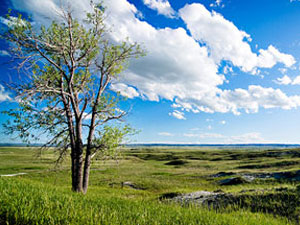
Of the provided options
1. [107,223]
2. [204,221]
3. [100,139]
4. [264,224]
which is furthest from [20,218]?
[100,139]

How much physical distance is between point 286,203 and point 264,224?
4.44m

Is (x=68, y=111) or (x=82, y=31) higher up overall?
(x=82, y=31)

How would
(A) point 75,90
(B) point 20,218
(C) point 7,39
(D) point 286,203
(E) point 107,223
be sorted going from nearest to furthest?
(E) point 107,223
(B) point 20,218
(D) point 286,203
(C) point 7,39
(A) point 75,90

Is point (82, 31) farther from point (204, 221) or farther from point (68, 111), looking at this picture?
point (204, 221)

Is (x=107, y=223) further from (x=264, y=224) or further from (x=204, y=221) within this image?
(x=264, y=224)

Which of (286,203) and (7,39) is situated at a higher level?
(7,39)

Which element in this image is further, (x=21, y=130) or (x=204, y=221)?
(x=21, y=130)

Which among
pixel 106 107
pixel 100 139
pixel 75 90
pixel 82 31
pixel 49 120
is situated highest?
pixel 82 31

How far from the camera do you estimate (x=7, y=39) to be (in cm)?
1151

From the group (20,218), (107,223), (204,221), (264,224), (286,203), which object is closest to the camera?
(107,223)

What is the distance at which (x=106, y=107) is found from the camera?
567 inches

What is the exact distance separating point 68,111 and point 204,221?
36.8 feet

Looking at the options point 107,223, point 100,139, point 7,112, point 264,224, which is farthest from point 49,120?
point 264,224

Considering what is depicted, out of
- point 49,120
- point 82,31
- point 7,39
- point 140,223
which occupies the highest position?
point 82,31
